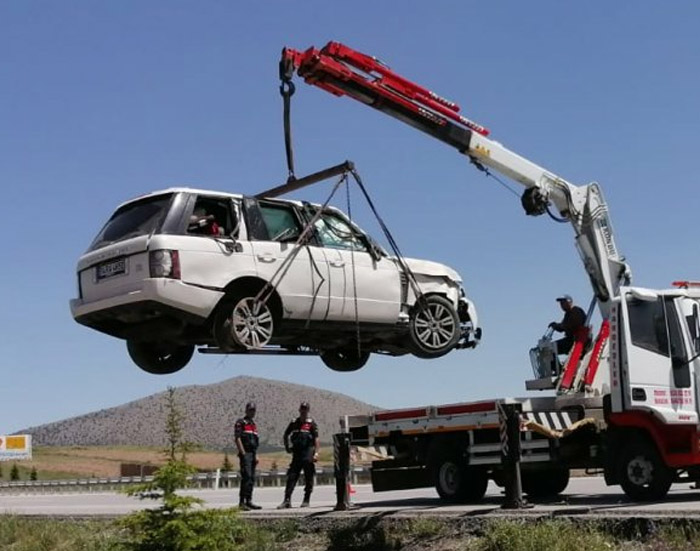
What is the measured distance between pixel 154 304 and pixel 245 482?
701 cm

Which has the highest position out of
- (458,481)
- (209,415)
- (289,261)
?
(209,415)

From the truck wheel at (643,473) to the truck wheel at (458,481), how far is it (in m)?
2.25

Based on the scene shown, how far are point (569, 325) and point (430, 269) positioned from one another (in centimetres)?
373

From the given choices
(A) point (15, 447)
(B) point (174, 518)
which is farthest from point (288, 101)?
(A) point (15, 447)

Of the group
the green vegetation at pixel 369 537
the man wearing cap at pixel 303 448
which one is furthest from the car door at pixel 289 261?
the man wearing cap at pixel 303 448

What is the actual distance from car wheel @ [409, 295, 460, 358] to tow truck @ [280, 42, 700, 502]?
1.86 metres

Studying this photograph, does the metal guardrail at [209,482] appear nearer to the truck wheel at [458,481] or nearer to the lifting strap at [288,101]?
the truck wheel at [458,481]

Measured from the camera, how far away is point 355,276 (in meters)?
12.2

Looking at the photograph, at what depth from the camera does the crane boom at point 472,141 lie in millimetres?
13828

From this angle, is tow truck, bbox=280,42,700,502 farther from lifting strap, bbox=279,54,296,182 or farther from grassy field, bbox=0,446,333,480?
grassy field, bbox=0,446,333,480

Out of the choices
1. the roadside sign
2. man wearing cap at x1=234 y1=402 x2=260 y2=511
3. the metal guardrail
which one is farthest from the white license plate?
the roadside sign

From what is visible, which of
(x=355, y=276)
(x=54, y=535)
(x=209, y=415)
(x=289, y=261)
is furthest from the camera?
(x=209, y=415)

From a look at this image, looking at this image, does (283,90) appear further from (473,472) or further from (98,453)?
(98,453)

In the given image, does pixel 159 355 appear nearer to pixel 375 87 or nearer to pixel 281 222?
pixel 281 222
